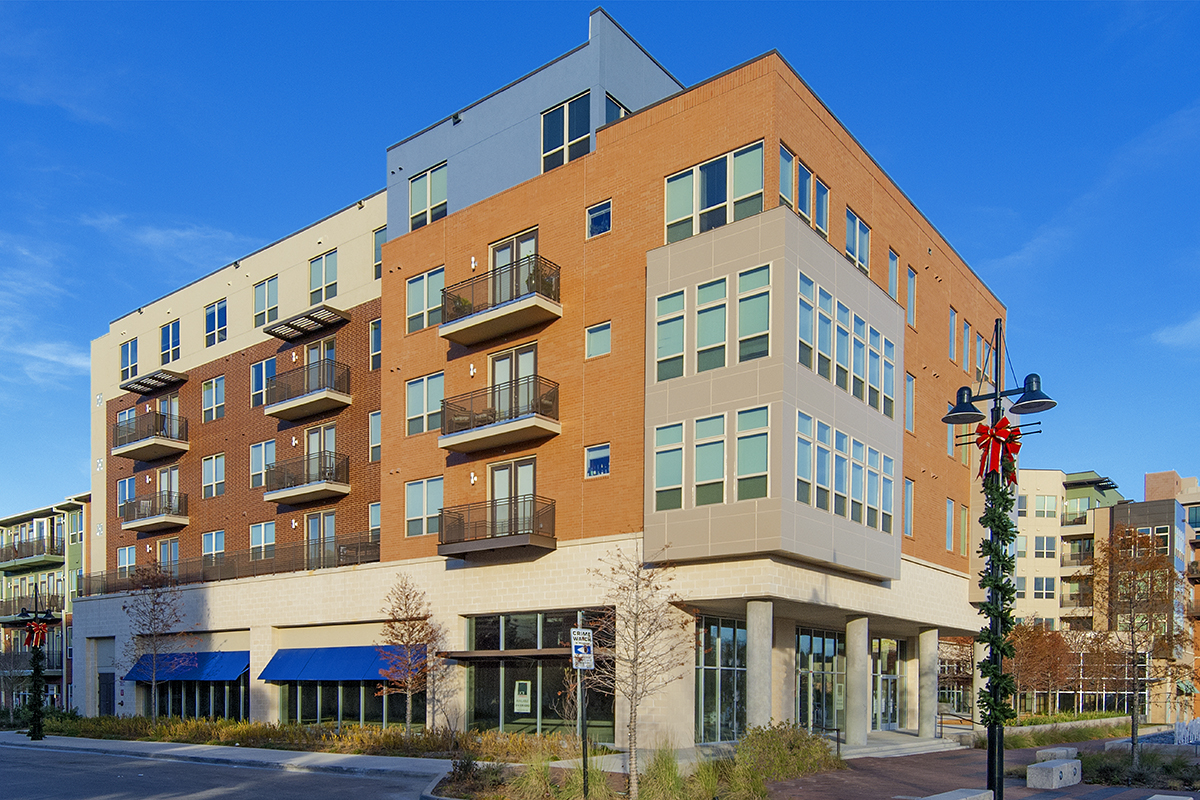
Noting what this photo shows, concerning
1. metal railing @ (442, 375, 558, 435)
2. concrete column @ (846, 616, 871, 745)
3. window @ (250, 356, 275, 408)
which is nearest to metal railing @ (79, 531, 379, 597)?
window @ (250, 356, 275, 408)

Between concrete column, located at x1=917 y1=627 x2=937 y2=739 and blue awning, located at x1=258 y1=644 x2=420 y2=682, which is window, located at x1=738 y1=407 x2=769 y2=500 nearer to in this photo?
blue awning, located at x1=258 y1=644 x2=420 y2=682

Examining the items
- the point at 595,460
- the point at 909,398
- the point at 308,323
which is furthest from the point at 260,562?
the point at 909,398

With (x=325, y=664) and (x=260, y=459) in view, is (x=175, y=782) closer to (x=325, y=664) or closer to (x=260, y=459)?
(x=325, y=664)

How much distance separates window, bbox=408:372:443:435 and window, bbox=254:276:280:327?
34.1 feet

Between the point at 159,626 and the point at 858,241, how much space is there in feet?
99.3

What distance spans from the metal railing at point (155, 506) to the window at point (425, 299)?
53.8 feet

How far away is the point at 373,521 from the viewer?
35.4m

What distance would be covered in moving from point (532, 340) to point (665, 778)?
15.6 m

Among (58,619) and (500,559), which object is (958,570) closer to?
(500,559)

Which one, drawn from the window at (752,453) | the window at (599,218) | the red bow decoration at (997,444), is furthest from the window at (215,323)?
the red bow decoration at (997,444)

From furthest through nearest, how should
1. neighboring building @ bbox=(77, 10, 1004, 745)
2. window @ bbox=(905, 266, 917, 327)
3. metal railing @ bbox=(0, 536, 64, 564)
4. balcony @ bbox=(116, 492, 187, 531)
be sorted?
metal railing @ bbox=(0, 536, 64, 564)
balcony @ bbox=(116, 492, 187, 531)
window @ bbox=(905, 266, 917, 327)
neighboring building @ bbox=(77, 10, 1004, 745)

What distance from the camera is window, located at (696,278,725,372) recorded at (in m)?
25.4

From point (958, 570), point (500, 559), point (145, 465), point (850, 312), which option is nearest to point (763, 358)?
point (850, 312)

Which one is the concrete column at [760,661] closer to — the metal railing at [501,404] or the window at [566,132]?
the metal railing at [501,404]
